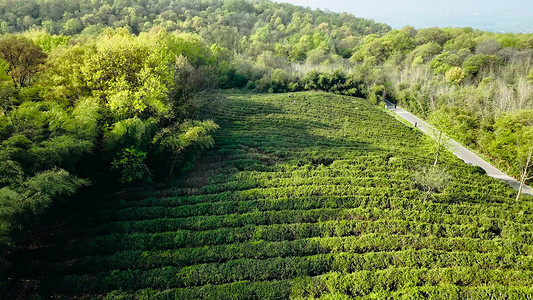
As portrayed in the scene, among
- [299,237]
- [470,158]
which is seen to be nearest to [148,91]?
[299,237]

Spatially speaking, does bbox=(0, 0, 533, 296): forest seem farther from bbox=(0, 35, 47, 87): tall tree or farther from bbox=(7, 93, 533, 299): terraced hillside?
bbox=(7, 93, 533, 299): terraced hillside

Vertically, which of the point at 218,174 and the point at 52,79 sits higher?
the point at 52,79

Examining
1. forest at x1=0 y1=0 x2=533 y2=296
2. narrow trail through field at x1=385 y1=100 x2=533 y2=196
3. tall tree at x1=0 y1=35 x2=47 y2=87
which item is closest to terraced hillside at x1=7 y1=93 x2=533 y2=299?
forest at x1=0 y1=0 x2=533 y2=296

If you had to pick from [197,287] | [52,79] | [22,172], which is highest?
[52,79]

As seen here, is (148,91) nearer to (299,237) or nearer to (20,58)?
(20,58)

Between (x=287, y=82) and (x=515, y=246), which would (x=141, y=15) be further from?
(x=515, y=246)

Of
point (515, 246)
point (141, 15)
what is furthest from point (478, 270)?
point (141, 15)
